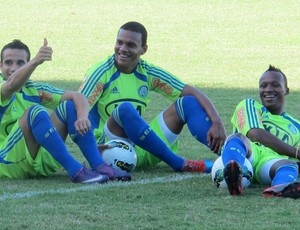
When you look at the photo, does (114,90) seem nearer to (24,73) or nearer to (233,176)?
(24,73)

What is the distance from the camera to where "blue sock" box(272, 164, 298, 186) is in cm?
671

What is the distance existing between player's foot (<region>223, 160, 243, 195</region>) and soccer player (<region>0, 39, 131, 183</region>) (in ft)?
3.33

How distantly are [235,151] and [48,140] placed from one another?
1.36 meters

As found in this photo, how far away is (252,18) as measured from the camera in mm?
24172

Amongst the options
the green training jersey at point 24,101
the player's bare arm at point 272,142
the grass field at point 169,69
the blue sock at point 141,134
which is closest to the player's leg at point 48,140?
the grass field at point 169,69

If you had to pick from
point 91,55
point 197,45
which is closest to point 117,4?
point 197,45

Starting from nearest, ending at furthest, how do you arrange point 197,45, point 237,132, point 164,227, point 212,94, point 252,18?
1. point 164,227
2. point 237,132
3. point 212,94
4. point 197,45
5. point 252,18

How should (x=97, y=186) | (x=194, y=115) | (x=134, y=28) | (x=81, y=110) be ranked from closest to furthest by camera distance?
(x=97, y=186)
(x=81, y=110)
(x=194, y=115)
(x=134, y=28)

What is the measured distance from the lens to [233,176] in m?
6.37

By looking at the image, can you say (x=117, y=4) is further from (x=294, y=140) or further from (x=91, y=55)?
(x=294, y=140)

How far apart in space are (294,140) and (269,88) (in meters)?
0.45

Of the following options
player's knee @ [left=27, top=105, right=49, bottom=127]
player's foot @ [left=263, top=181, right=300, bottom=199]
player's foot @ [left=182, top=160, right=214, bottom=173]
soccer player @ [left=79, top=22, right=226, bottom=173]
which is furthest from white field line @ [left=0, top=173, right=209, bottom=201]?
player's foot @ [left=263, top=181, right=300, bottom=199]

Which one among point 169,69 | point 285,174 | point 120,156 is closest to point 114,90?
point 120,156

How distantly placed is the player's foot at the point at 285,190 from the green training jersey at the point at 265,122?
34.7 inches
